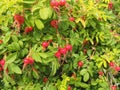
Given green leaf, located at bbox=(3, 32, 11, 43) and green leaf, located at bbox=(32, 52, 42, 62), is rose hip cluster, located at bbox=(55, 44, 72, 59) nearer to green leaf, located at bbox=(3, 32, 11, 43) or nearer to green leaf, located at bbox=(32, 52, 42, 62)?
green leaf, located at bbox=(32, 52, 42, 62)

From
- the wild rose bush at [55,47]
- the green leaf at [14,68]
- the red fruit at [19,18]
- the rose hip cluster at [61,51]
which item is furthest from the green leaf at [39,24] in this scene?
the green leaf at [14,68]

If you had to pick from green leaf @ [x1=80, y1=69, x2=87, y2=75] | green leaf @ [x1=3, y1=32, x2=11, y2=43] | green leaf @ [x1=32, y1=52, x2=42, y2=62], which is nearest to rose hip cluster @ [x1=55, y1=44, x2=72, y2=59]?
green leaf @ [x1=32, y1=52, x2=42, y2=62]

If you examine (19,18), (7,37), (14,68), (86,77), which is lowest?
(86,77)

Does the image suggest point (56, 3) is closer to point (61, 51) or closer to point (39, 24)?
point (39, 24)

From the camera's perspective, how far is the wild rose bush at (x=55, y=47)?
2.03 m

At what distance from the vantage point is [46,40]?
2150 mm

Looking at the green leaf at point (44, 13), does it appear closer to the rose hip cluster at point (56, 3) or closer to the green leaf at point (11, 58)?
the rose hip cluster at point (56, 3)

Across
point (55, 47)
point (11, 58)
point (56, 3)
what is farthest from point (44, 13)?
point (11, 58)

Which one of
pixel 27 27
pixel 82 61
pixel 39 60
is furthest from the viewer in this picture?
pixel 82 61

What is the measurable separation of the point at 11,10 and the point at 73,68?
706 mm

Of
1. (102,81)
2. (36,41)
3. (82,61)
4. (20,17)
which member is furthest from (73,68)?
(20,17)

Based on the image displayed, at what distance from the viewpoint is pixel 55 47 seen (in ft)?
6.90

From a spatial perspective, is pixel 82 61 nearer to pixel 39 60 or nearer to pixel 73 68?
pixel 73 68

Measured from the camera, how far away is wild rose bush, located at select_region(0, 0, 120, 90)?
6.64ft
